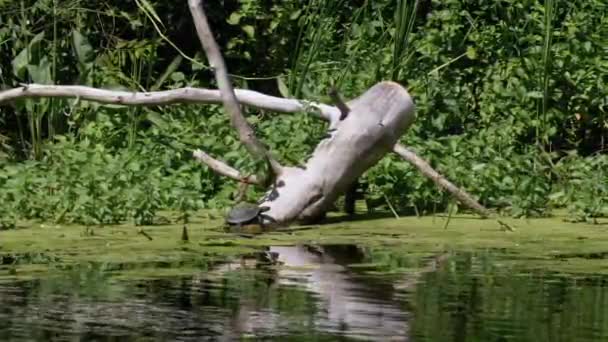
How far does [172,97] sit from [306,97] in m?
1.23

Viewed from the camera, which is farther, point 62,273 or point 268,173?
point 268,173

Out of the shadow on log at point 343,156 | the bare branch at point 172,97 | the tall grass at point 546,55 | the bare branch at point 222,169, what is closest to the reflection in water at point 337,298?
the shadow on log at point 343,156

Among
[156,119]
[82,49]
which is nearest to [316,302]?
[156,119]

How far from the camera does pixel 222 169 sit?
31.9 feet

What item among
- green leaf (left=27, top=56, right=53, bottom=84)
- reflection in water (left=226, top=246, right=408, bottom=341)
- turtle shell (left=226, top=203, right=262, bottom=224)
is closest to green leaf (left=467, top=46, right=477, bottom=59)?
green leaf (left=27, top=56, right=53, bottom=84)

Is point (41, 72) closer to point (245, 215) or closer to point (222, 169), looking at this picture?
point (222, 169)

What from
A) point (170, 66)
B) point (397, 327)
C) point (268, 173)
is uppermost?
point (170, 66)

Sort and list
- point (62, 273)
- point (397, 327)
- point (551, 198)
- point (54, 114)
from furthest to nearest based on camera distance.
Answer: point (54, 114)
point (551, 198)
point (62, 273)
point (397, 327)

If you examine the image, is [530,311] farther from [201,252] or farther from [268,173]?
[268,173]

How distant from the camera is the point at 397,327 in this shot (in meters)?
5.96

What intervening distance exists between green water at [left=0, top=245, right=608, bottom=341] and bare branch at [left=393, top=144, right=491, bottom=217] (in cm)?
155

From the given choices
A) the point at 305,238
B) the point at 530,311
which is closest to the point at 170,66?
the point at 305,238

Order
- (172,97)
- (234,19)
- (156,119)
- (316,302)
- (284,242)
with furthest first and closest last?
(234,19) < (156,119) < (172,97) < (284,242) < (316,302)

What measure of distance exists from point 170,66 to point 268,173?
2.67 m
